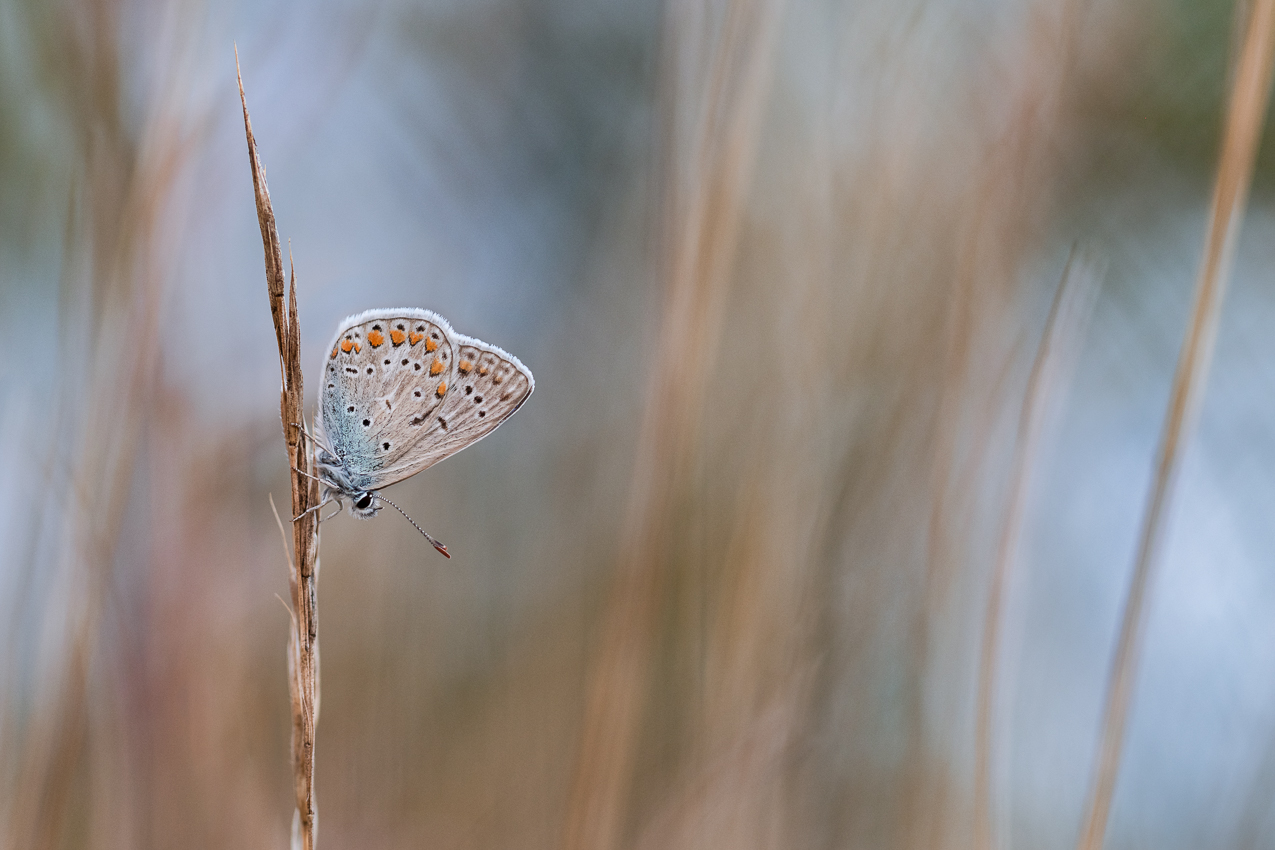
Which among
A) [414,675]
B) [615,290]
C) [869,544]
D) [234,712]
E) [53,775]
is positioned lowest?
[414,675]

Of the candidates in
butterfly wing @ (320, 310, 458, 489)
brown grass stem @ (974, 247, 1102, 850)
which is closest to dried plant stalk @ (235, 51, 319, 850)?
butterfly wing @ (320, 310, 458, 489)

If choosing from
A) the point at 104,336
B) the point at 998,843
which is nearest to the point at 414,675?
the point at 104,336

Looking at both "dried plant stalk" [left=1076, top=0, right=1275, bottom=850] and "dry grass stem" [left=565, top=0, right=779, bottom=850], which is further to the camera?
"dry grass stem" [left=565, top=0, right=779, bottom=850]

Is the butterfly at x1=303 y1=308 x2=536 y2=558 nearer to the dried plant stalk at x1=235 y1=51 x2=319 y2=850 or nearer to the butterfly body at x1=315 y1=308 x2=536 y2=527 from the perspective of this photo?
the butterfly body at x1=315 y1=308 x2=536 y2=527

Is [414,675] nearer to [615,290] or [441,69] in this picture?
[615,290]

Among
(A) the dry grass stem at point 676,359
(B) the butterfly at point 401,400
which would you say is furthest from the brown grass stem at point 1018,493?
(B) the butterfly at point 401,400
